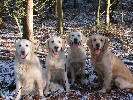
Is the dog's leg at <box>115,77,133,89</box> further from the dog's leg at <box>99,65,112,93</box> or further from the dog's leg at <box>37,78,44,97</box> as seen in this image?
the dog's leg at <box>37,78,44,97</box>

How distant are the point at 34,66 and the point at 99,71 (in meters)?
1.67

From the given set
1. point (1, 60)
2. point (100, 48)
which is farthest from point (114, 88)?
point (1, 60)

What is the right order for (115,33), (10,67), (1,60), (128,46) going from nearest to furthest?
(10,67) < (1,60) < (128,46) < (115,33)

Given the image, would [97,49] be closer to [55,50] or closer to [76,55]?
[76,55]

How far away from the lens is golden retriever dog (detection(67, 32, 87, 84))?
7.60 m

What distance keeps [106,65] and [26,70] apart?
76.1 inches

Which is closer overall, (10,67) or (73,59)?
(73,59)

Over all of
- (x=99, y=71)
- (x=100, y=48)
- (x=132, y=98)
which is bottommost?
(x=132, y=98)

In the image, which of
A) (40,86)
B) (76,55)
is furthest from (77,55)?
(40,86)

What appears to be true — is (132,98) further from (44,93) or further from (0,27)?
(0,27)

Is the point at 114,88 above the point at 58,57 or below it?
below

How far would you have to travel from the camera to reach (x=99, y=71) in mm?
7184

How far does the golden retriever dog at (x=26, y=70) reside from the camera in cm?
645

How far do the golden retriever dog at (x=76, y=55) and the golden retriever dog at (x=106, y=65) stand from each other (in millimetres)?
540
